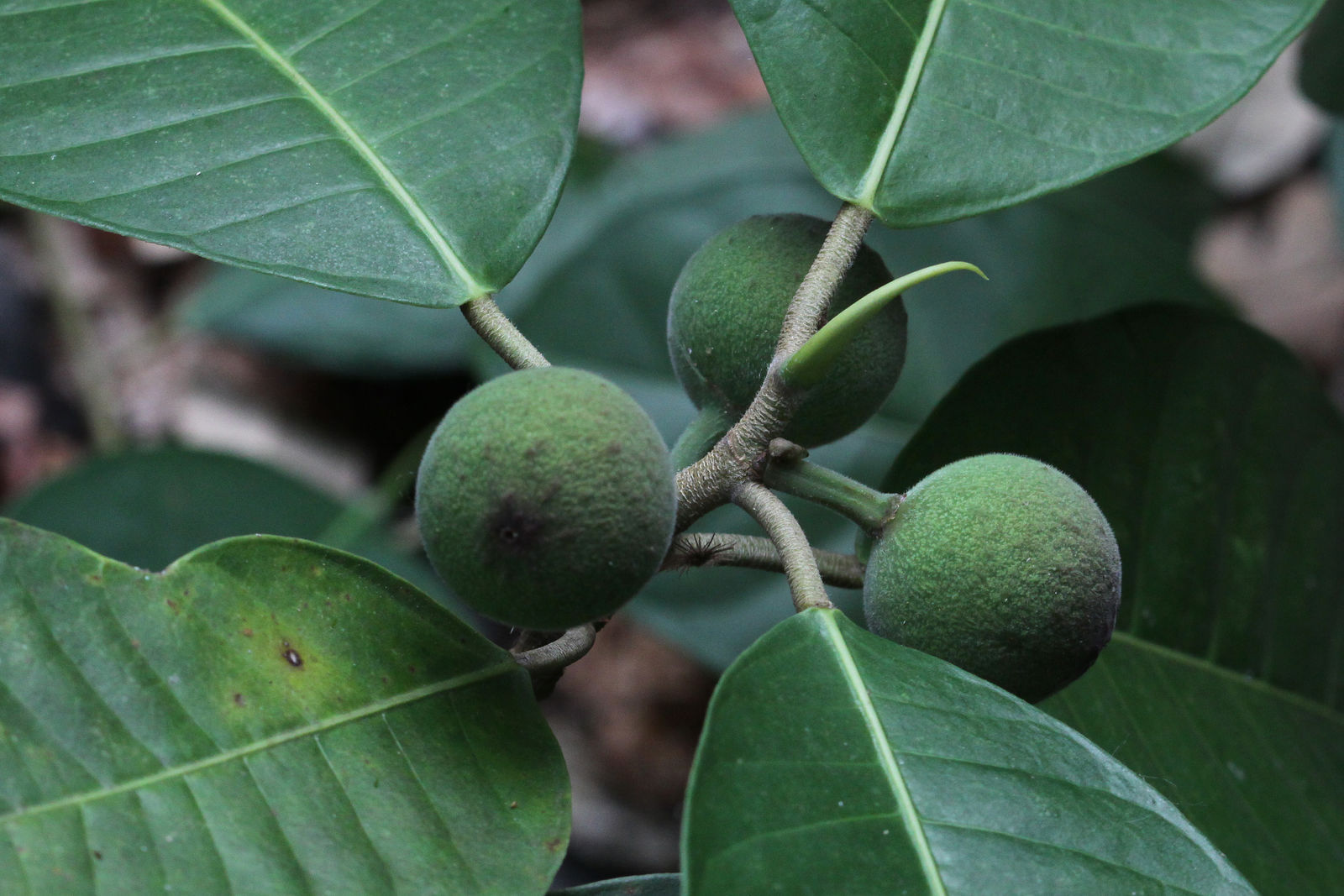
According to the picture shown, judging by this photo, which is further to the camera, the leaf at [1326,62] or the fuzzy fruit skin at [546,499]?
the leaf at [1326,62]

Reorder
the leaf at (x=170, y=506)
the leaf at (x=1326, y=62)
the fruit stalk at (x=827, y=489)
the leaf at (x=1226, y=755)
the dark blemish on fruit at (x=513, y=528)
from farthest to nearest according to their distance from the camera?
the leaf at (x=170, y=506)
the leaf at (x=1326, y=62)
the leaf at (x=1226, y=755)
the fruit stalk at (x=827, y=489)
the dark blemish on fruit at (x=513, y=528)

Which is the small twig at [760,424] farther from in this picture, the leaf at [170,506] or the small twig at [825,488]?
the leaf at [170,506]

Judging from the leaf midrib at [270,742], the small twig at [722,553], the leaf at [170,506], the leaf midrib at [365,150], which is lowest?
the leaf at [170,506]

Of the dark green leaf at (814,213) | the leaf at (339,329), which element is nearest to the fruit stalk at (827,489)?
the dark green leaf at (814,213)

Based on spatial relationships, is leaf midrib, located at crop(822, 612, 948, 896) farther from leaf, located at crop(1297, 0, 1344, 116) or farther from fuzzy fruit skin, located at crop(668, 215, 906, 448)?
leaf, located at crop(1297, 0, 1344, 116)

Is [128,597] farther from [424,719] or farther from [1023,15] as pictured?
[1023,15]

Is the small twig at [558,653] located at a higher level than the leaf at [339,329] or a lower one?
higher
